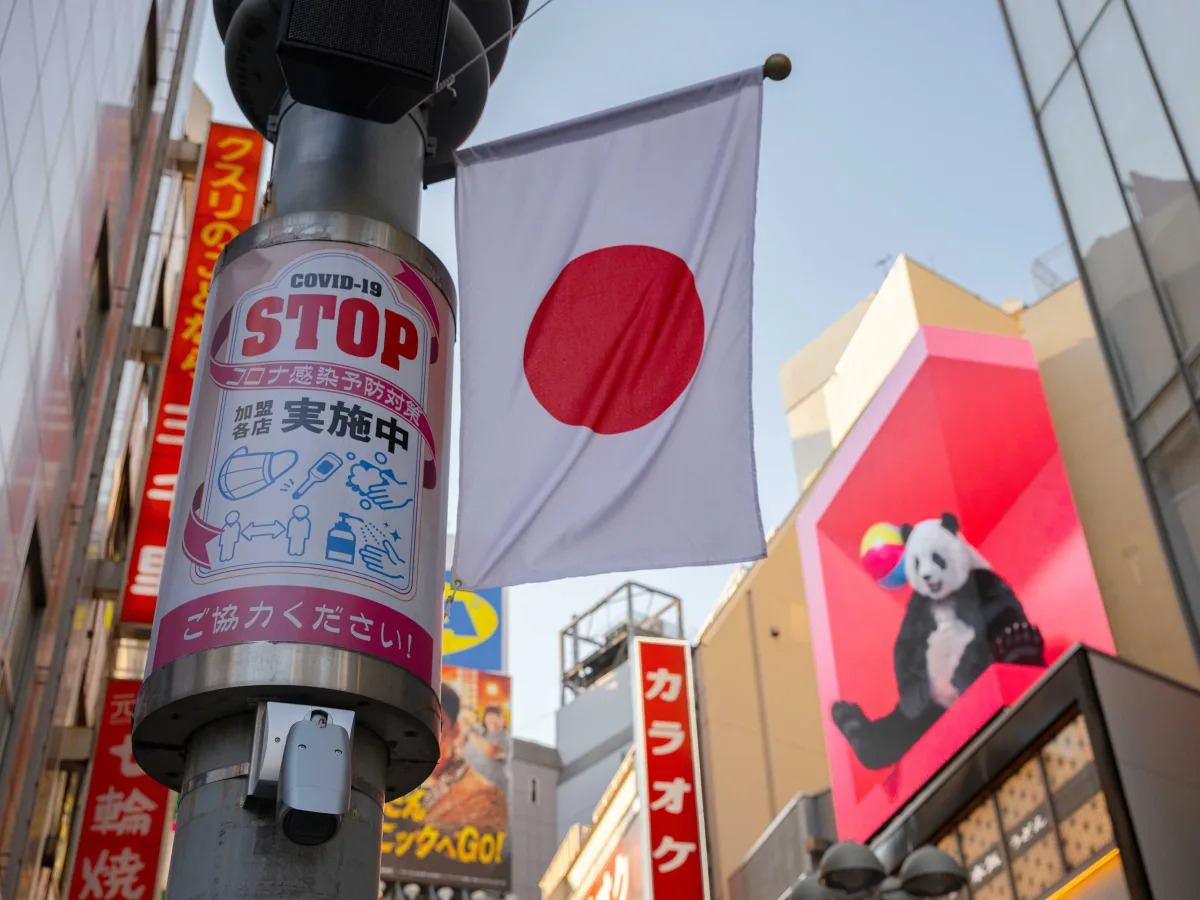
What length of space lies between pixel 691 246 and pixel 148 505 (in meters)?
10.3

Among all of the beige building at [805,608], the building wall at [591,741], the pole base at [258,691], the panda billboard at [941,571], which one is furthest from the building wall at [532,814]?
the pole base at [258,691]

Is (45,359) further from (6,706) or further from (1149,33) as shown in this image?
(1149,33)

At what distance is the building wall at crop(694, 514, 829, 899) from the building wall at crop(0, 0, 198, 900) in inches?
525

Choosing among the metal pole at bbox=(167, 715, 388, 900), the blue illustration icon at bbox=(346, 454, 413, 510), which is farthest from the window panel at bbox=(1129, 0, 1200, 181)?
the metal pole at bbox=(167, 715, 388, 900)

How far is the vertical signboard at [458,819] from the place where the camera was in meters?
35.3

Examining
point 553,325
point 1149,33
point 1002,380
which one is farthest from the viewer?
point 1002,380

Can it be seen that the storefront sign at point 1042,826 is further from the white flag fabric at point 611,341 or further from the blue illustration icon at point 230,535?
the blue illustration icon at point 230,535

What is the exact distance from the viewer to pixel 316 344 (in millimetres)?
6434

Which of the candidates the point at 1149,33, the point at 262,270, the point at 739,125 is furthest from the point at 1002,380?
the point at 262,270

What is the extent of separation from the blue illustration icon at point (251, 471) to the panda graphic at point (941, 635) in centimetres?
1628

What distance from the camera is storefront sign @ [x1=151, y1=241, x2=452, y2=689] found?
18.9 ft

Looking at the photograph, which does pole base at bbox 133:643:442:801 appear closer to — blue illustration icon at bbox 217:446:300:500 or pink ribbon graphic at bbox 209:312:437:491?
blue illustration icon at bbox 217:446:300:500

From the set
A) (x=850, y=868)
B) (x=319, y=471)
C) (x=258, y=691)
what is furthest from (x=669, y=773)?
(x=258, y=691)

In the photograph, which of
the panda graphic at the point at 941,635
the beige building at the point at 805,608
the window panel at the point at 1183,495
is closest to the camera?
the window panel at the point at 1183,495
